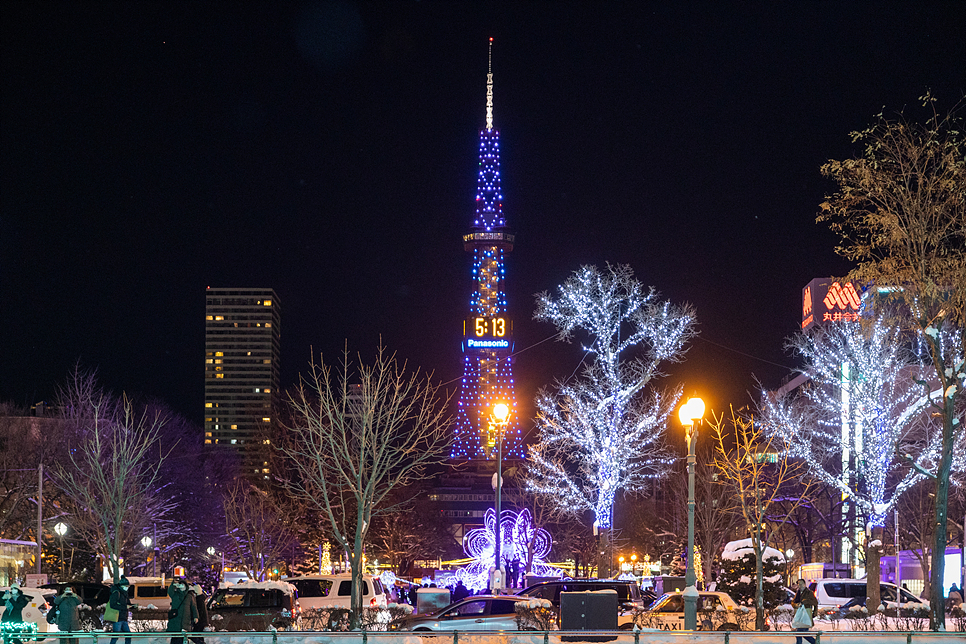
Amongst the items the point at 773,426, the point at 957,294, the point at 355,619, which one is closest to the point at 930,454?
the point at 773,426

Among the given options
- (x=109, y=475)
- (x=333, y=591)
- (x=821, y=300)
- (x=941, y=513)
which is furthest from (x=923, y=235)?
(x=821, y=300)

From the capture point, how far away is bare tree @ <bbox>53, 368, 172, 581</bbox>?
4388cm

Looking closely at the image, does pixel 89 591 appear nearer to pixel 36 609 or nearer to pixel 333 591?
pixel 36 609

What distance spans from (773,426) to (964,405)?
9.05 meters

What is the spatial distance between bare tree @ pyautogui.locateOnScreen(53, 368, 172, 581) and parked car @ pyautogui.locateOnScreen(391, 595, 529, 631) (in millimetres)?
21111

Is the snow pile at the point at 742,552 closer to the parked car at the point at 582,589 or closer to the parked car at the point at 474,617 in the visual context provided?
the parked car at the point at 582,589

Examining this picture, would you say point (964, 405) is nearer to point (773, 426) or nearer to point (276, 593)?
point (773, 426)

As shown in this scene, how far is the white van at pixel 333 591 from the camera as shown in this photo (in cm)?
3309

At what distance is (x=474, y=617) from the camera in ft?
80.2

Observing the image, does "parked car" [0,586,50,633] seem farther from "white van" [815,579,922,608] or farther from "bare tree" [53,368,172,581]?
Answer: "white van" [815,579,922,608]

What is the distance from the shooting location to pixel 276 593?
96.2 feet

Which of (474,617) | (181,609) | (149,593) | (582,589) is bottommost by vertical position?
(149,593)

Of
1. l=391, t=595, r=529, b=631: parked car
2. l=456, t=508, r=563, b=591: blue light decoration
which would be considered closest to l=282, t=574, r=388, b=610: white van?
l=391, t=595, r=529, b=631: parked car

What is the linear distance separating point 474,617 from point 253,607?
796 cm
